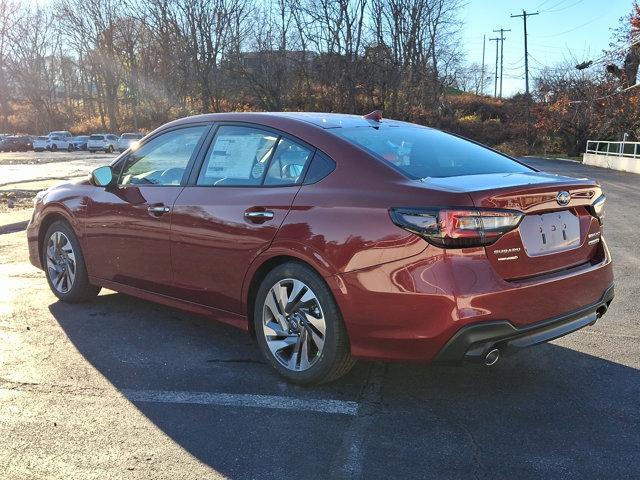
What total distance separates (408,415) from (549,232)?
1267 mm

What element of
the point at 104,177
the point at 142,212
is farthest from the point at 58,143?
the point at 142,212

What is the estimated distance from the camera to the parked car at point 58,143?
55.3 m

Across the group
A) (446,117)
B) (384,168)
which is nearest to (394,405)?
(384,168)

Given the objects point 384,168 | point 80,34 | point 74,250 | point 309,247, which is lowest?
point 74,250

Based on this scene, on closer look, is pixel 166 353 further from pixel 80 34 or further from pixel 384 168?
pixel 80 34

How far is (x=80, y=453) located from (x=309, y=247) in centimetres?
156

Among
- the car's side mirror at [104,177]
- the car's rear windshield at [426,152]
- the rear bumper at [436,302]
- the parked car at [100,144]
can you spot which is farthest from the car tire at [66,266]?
the parked car at [100,144]

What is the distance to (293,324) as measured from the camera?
3713 millimetres

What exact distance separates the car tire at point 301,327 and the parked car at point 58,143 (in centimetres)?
5733

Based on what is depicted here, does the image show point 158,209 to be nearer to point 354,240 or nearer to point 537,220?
point 354,240

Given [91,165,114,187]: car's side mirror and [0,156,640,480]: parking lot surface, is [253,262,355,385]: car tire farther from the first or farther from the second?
[91,165,114,187]: car's side mirror

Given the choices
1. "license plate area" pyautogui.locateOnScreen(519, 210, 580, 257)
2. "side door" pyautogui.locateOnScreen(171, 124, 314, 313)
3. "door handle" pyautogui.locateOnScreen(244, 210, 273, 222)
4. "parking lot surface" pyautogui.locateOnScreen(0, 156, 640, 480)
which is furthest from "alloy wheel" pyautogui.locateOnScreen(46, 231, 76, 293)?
"license plate area" pyautogui.locateOnScreen(519, 210, 580, 257)

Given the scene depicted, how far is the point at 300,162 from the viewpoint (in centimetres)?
382

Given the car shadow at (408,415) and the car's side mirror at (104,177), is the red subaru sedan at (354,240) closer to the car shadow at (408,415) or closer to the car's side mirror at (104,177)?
the car's side mirror at (104,177)
